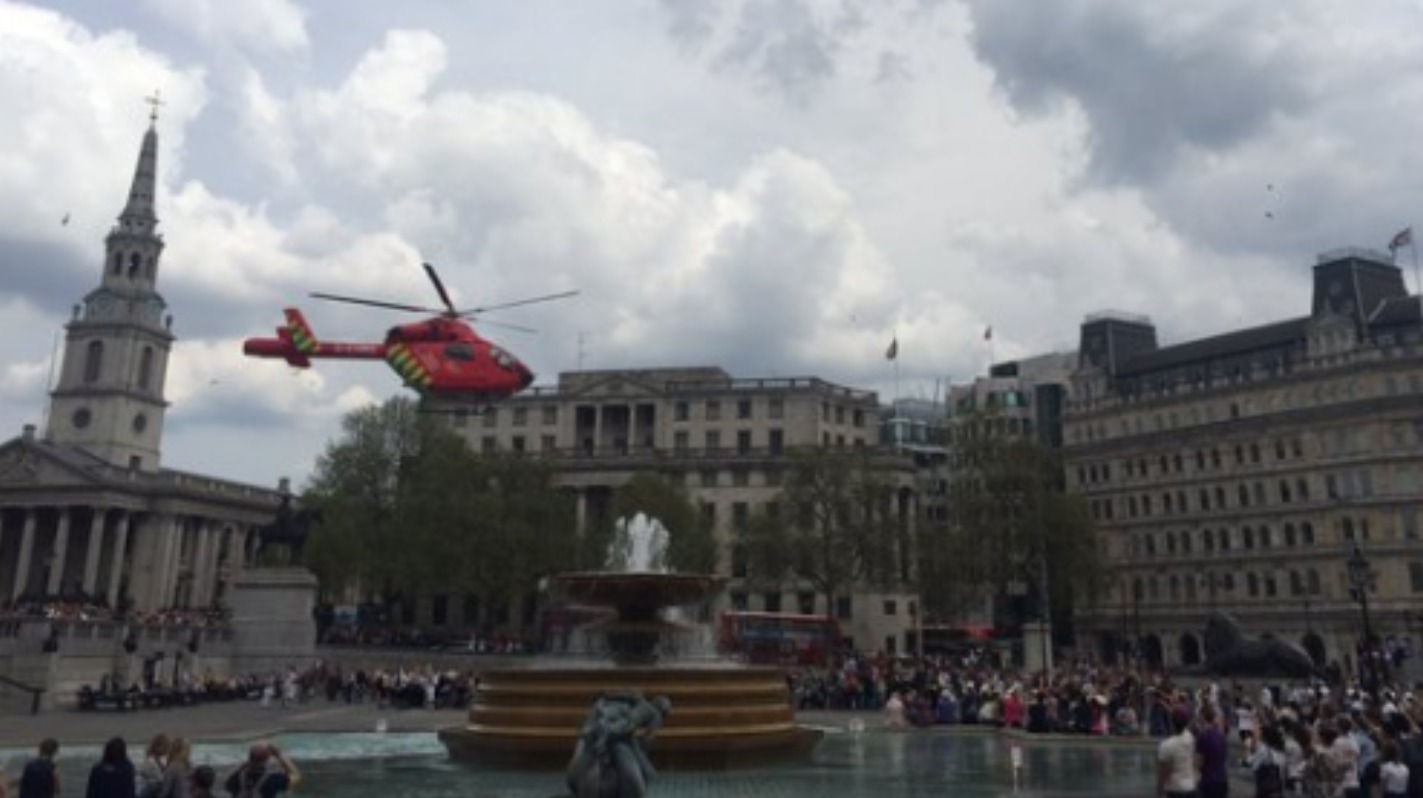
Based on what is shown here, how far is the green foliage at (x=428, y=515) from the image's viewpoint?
225ft

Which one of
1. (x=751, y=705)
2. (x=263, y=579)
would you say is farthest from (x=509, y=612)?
(x=751, y=705)

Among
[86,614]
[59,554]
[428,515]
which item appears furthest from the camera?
[59,554]

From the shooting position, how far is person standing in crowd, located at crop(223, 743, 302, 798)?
35.5 feet

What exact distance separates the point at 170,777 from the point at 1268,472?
7882cm

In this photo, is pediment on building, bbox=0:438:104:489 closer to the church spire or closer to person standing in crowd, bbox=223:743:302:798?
the church spire

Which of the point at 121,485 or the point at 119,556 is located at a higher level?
the point at 121,485

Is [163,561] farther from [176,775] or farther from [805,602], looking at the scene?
[176,775]

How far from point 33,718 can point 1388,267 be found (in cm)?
8392

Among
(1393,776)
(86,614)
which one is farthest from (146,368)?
(1393,776)

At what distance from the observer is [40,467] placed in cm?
9150

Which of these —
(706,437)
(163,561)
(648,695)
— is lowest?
(648,695)

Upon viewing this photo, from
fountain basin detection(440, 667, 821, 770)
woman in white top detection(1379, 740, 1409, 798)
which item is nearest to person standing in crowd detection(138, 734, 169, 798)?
fountain basin detection(440, 667, 821, 770)

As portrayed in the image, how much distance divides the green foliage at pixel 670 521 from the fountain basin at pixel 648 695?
169 feet

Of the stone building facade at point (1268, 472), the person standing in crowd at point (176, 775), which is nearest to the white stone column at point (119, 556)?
the stone building facade at point (1268, 472)
